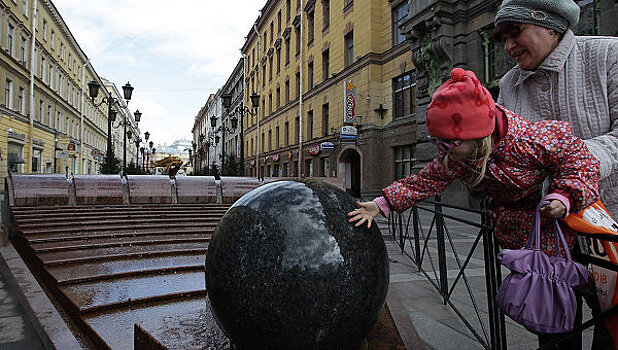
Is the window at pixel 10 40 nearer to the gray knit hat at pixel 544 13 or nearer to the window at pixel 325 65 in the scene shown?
the window at pixel 325 65

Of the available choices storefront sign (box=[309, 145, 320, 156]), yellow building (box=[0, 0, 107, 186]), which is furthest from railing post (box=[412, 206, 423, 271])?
yellow building (box=[0, 0, 107, 186])

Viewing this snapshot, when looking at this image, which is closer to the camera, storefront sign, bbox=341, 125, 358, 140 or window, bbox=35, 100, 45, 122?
storefront sign, bbox=341, 125, 358, 140

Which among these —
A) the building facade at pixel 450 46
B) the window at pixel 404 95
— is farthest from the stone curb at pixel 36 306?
the window at pixel 404 95

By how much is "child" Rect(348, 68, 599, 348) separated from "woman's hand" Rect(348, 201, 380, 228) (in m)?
0.46

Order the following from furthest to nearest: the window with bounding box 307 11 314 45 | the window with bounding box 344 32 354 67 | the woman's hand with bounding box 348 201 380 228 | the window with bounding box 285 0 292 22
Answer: the window with bounding box 285 0 292 22
the window with bounding box 307 11 314 45
the window with bounding box 344 32 354 67
the woman's hand with bounding box 348 201 380 228

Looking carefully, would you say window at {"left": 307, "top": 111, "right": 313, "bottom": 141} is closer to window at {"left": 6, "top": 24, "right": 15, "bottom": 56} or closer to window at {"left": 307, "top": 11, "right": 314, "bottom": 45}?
window at {"left": 307, "top": 11, "right": 314, "bottom": 45}

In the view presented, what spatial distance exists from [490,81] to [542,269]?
13.3 m

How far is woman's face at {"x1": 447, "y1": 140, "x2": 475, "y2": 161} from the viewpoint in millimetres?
1654

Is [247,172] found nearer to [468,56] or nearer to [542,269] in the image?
[468,56]

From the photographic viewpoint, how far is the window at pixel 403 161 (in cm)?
1784

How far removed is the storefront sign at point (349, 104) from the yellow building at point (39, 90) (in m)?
17.7

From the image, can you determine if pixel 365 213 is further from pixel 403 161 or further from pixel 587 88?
pixel 403 161

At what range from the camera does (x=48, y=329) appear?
3041 mm

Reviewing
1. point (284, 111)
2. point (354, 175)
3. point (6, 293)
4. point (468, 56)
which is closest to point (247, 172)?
point (284, 111)
